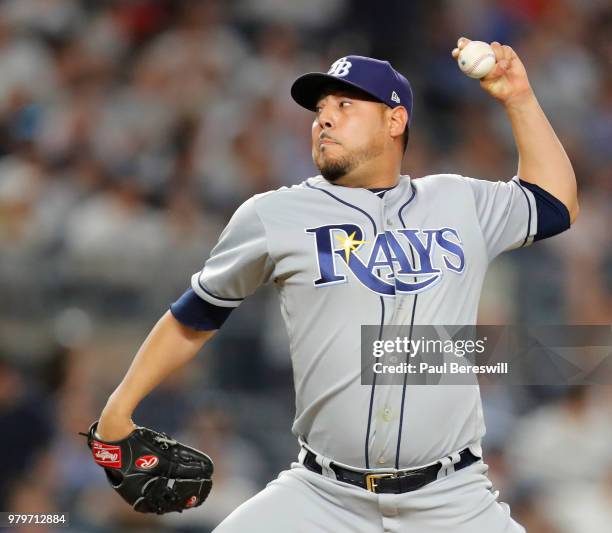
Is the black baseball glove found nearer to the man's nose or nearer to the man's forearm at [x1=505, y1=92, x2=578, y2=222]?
the man's nose

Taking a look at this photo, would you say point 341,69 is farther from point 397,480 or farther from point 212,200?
point 212,200

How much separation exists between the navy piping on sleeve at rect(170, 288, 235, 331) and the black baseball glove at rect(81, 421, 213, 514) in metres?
0.32

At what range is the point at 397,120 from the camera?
9.97ft

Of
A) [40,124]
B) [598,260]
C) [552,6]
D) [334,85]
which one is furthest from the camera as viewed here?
[552,6]

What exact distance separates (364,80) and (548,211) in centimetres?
61

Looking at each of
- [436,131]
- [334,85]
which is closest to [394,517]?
[334,85]

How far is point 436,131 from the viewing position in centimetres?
675

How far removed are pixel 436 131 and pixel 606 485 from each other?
2.71 m

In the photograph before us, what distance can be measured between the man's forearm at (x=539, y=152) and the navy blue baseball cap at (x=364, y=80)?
301mm

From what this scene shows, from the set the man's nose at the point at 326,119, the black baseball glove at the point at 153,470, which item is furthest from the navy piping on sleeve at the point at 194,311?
the man's nose at the point at 326,119

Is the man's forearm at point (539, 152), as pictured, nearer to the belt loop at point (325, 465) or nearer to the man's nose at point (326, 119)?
the man's nose at point (326, 119)

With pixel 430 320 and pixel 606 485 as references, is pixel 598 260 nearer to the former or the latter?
pixel 606 485

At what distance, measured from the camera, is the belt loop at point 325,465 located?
2.79m

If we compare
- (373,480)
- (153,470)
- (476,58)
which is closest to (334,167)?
(476,58)
